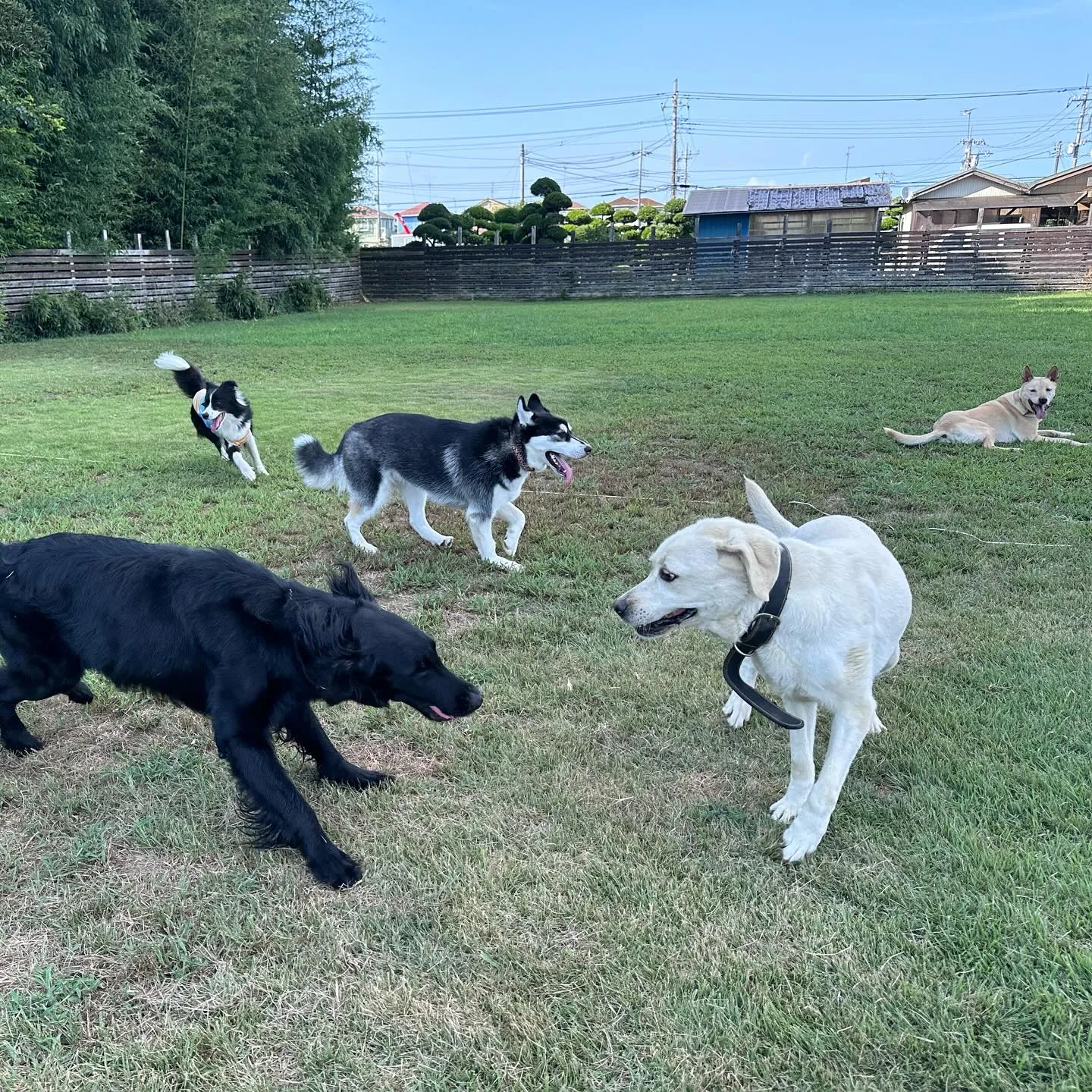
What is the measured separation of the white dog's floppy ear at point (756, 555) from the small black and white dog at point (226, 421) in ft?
16.7

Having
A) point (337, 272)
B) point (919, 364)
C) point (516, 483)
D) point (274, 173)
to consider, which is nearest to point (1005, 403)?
point (919, 364)

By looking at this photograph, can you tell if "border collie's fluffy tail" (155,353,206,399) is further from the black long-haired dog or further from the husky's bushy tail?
the husky's bushy tail

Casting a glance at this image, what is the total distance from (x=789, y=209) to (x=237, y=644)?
4272 cm

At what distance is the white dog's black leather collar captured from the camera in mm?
2205

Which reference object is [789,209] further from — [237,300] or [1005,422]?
[1005,422]

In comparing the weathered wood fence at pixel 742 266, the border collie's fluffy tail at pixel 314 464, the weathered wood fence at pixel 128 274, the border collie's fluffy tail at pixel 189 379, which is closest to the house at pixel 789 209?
the weathered wood fence at pixel 742 266

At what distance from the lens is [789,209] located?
3906 cm

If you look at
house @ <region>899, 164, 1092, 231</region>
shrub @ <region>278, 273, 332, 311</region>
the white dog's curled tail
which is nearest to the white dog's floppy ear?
the white dog's curled tail

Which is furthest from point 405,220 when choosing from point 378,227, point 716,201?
point 716,201

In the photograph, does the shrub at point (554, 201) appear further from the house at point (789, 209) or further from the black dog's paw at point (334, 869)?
the black dog's paw at point (334, 869)

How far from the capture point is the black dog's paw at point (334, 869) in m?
2.25

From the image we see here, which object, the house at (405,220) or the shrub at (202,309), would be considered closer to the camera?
the shrub at (202,309)

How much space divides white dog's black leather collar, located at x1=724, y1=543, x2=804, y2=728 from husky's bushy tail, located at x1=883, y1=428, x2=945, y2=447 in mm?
5419

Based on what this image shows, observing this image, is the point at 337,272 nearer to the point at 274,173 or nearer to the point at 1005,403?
the point at 274,173
